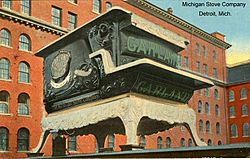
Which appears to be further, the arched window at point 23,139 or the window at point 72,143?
the window at point 72,143

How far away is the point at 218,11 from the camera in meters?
2.48

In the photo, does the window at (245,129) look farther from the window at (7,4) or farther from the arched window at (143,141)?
the window at (7,4)

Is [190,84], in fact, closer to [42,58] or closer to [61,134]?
[61,134]

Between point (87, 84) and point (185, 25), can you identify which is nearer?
point (185, 25)

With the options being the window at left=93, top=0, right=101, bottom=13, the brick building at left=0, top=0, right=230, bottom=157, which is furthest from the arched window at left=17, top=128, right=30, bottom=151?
the window at left=93, top=0, right=101, bottom=13

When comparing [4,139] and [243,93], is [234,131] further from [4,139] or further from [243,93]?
[4,139]

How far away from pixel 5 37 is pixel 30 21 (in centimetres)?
32

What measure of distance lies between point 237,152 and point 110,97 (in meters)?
1.75

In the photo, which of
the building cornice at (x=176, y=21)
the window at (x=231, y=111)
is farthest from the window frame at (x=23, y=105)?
the window at (x=231, y=111)

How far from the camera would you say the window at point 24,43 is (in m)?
3.99

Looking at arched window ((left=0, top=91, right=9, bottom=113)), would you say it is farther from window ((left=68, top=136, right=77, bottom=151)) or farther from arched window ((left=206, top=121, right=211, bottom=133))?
arched window ((left=206, top=121, right=211, bottom=133))

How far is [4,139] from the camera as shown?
353cm

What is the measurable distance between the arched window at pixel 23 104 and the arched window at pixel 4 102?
0.47 feet

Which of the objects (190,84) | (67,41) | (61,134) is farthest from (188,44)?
(61,134)
